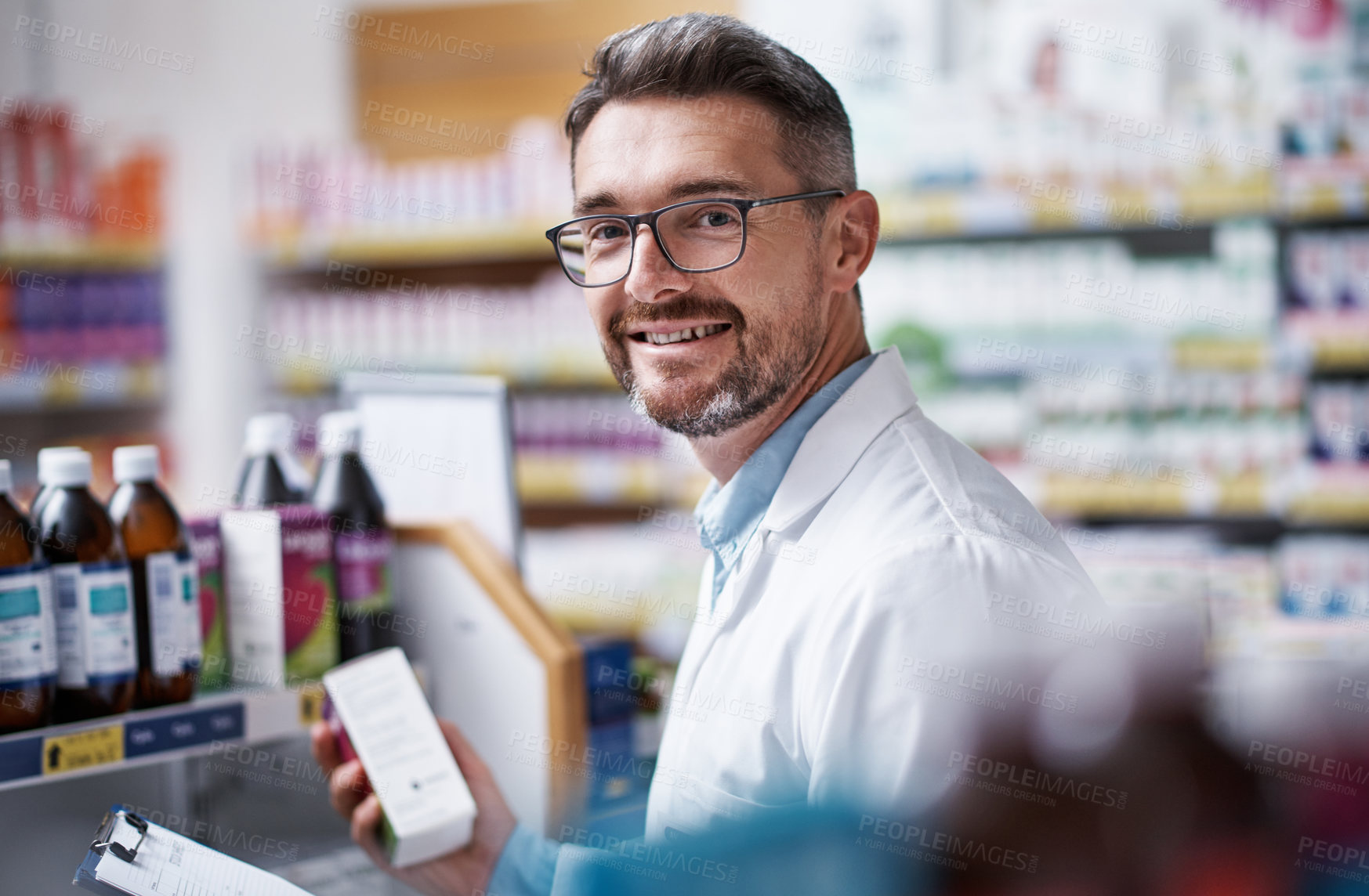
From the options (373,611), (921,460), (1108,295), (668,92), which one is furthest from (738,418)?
(1108,295)

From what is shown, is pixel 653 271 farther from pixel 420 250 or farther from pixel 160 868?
pixel 420 250

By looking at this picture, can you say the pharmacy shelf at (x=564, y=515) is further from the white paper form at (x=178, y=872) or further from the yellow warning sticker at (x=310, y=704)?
the white paper form at (x=178, y=872)

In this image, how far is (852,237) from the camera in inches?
59.2

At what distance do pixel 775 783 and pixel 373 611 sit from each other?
0.87 metres

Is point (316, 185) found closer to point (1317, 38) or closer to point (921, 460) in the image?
point (1317, 38)

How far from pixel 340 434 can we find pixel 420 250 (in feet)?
8.85

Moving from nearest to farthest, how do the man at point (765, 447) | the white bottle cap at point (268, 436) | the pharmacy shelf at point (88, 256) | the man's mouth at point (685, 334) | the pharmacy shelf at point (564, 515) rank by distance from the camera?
the man at point (765, 447) → the man's mouth at point (685, 334) → the white bottle cap at point (268, 436) → the pharmacy shelf at point (88, 256) → the pharmacy shelf at point (564, 515)

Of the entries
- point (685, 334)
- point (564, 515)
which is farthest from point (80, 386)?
point (685, 334)

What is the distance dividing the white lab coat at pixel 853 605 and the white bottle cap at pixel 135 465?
0.74 meters

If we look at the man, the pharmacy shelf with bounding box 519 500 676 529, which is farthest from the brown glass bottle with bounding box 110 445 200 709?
the pharmacy shelf with bounding box 519 500 676 529

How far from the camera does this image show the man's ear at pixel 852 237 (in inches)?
58.2

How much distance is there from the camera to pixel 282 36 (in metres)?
5.16

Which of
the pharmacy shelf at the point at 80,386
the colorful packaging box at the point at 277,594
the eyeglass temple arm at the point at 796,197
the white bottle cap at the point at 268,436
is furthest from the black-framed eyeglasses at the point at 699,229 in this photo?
the pharmacy shelf at the point at 80,386

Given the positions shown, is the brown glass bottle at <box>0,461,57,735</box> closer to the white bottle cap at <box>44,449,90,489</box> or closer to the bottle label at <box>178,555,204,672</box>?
the white bottle cap at <box>44,449,90,489</box>
